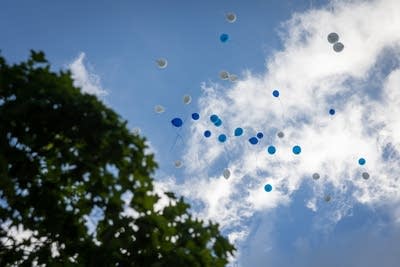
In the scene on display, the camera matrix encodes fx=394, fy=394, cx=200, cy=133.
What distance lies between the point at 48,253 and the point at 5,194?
1233 millimetres

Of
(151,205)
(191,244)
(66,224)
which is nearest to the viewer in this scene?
(191,244)

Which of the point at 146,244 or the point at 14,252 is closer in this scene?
the point at 146,244

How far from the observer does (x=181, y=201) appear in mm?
6594

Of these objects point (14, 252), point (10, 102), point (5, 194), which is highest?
point (10, 102)

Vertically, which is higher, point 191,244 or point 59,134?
point 59,134

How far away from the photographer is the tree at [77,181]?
19.0 feet

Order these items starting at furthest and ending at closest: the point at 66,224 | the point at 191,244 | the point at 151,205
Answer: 1. the point at 66,224
2. the point at 151,205
3. the point at 191,244

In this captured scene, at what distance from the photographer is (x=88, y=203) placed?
6.43 meters

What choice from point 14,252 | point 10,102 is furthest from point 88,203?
point 10,102

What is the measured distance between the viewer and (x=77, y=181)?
6.20m

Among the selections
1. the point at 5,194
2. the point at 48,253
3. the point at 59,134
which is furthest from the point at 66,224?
the point at 59,134

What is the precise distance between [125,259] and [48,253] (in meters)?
1.48

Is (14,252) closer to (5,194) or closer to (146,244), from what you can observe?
(5,194)

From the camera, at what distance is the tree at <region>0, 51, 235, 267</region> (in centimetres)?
579
